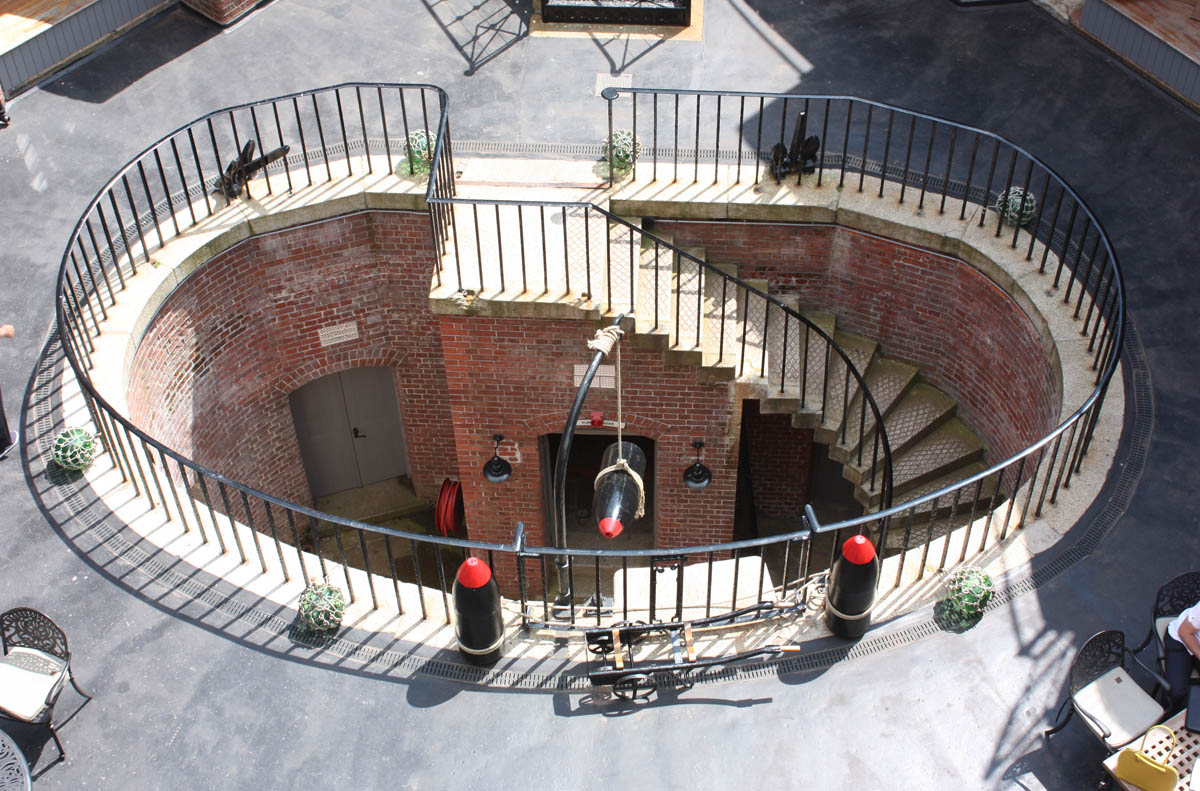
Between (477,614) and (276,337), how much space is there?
5.74 metres

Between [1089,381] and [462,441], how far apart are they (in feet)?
18.8

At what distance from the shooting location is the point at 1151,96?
12.8 meters

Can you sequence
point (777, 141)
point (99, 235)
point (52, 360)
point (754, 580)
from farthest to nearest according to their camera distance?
point (777, 141) → point (99, 235) → point (52, 360) → point (754, 580)

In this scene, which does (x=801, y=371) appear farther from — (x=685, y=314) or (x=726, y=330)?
(x=685, y=314)

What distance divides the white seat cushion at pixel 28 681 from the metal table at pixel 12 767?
165 mm

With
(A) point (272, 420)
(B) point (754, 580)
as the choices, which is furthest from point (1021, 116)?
(A) point (272, 420)

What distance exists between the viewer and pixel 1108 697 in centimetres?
739

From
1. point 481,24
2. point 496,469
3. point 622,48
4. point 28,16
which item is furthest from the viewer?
point 481,24

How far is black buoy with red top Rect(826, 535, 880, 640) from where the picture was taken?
765 centimetres

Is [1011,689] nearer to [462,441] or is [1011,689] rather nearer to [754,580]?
[754,580]

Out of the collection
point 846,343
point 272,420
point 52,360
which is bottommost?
point 272,420

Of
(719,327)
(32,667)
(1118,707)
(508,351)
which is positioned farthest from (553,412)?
(1118,707)

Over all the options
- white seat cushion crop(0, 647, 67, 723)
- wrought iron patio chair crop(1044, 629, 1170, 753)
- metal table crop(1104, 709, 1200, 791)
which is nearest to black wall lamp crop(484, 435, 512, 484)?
white seat cushion crop(0, 647, 67, 723)

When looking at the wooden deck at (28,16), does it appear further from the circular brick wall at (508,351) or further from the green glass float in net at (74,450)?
the green glass float in net at (74,450)
